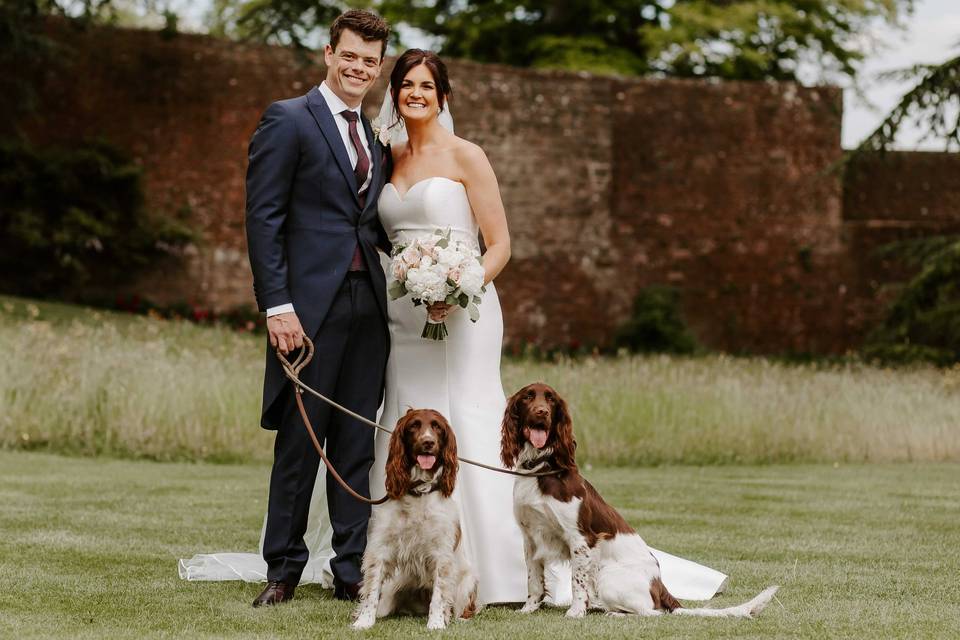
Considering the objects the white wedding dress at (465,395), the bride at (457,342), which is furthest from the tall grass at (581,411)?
the bride at (457,342)

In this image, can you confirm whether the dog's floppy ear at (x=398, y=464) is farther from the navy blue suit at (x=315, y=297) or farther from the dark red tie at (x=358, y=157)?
the dark red tie at (x=358, y=157)

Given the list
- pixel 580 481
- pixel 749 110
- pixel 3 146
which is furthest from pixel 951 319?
pixel 580 481

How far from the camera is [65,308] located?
1895cm

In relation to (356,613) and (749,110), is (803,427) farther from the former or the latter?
(749,110)

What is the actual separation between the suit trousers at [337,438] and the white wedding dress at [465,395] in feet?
0.69

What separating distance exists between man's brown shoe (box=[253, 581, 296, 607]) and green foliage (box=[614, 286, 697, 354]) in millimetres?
16216

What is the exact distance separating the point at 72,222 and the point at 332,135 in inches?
578

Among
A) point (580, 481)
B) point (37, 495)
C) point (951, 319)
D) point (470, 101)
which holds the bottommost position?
point (37, 495)

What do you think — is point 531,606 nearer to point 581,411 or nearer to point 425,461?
point 425,461

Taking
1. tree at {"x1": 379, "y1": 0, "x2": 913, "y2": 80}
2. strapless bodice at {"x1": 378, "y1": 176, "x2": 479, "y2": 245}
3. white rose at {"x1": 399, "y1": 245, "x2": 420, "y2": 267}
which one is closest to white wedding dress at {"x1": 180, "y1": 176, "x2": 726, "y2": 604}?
strapless bodice at {"x1": 378, "y1": 176, "x2": 479, "y2": 245}

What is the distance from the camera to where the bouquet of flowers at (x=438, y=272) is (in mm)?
5531

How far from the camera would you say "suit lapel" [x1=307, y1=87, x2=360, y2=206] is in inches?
220

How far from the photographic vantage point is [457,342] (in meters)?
6.08

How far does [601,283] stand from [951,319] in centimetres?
575
